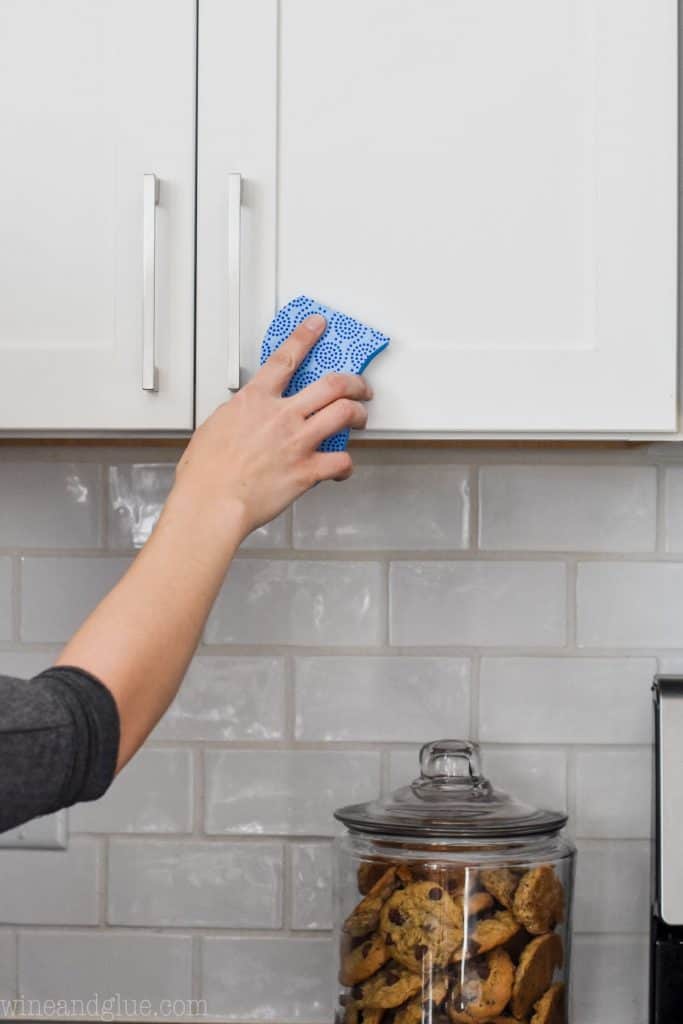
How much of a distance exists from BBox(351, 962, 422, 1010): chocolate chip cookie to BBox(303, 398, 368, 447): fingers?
48 centimetres

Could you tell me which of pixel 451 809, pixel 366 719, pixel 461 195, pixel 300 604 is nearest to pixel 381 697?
pixel 366 719

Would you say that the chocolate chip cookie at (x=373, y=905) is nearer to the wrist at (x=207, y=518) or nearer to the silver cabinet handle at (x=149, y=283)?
the wrist at (x=207, y=518)

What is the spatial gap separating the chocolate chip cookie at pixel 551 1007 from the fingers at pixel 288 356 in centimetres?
60

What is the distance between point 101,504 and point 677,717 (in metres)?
0.69

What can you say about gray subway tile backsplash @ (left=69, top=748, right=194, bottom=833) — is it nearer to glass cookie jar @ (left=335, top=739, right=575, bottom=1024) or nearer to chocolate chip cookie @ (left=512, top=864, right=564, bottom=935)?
glass cookie jar @ (left=335, top=739, right=575, bottom=1024)

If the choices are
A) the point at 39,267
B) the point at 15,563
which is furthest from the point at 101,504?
the point at 39,267

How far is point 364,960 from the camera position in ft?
3.81

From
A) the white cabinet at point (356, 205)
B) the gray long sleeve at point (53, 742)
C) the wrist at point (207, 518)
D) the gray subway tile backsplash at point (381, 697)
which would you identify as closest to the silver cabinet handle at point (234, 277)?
the white cabinet at point (356, 205)

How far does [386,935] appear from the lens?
1.15 meters

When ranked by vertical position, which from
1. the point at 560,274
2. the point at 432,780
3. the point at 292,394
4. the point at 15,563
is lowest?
the point at 432,780

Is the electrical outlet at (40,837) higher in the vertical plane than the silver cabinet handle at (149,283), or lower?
lower

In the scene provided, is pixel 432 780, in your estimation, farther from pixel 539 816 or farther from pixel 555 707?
pixel 555 707

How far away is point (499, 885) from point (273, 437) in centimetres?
45

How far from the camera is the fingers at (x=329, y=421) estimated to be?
1073mm
